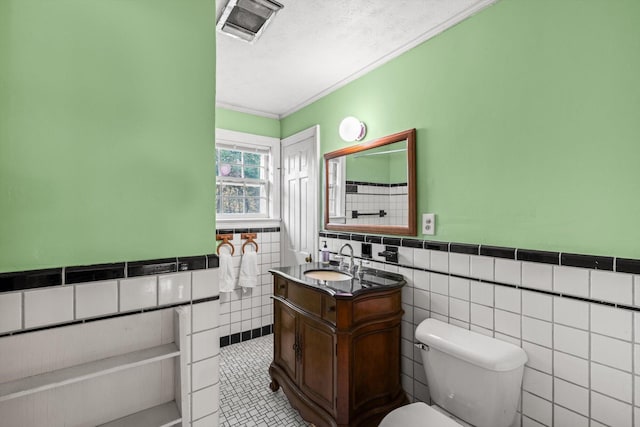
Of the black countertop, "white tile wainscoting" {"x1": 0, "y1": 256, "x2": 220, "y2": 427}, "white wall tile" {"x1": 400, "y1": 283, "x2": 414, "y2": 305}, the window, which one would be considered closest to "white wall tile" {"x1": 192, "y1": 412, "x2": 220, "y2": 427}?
"white tile wainscoting" {"x1": 0, "y1": 256, "x2": 220, "y2": 427}

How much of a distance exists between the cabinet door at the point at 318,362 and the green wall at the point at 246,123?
2086 mm

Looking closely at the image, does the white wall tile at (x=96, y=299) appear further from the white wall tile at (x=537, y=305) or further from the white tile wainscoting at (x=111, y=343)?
the white wall tile at (x=537, y=305)

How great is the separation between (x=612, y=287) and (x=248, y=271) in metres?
2.61

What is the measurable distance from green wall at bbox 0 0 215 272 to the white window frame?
71.0 inches

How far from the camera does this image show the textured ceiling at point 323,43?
1608 mm

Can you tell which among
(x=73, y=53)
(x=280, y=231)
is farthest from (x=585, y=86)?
(x=280, y=231)

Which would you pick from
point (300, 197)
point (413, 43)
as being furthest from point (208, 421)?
point (413, 43)

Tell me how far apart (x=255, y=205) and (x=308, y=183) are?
761mm

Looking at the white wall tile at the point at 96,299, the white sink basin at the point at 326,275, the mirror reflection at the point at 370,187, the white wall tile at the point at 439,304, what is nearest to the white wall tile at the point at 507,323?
the white wall tile at the point at 439,304

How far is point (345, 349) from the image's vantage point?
1581mm

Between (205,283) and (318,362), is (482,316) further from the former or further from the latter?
(205,283)

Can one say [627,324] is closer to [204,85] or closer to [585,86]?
[585,86]

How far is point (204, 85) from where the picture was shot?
4.06ft

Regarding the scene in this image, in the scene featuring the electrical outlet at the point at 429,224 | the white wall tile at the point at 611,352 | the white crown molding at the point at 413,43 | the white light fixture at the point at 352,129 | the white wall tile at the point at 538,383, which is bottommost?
the white wall tile at the point at 538,383
